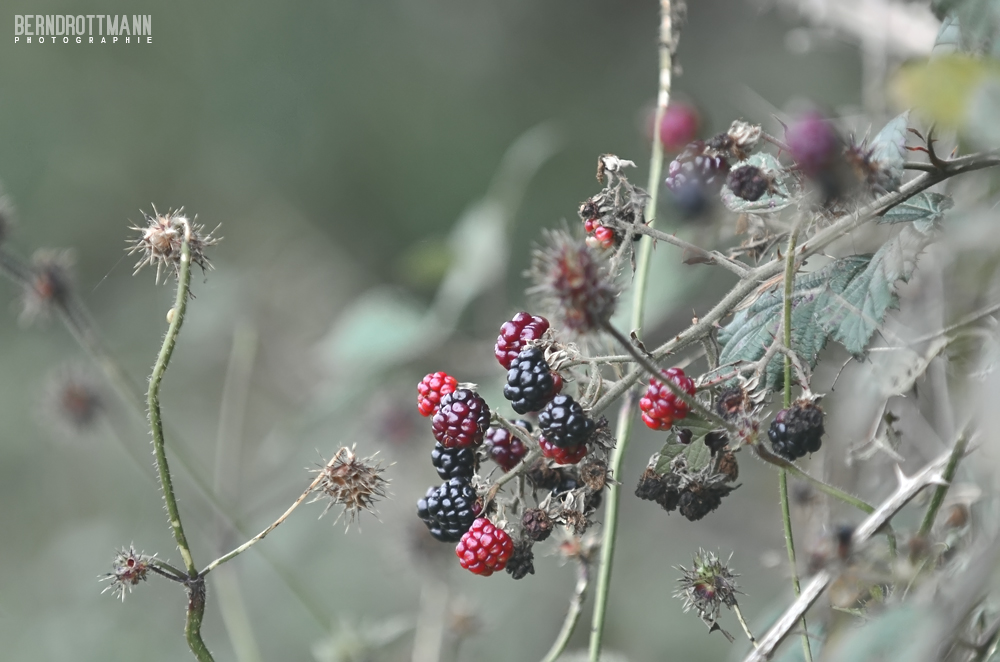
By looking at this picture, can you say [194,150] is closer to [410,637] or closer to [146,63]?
[146,63]

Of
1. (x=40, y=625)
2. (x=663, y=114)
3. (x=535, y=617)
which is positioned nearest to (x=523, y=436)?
(x=663, y=114)

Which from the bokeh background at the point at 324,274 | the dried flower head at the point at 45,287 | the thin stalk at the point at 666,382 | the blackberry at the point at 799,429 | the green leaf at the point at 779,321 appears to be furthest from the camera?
the bokeh background at the point at 324,274

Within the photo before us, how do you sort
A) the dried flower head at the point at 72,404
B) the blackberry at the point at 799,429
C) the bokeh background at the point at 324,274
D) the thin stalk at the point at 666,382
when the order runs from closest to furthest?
the thin stalk at the point at 666,382 < the blackberry at the point at 799,429 < the dried flower head at the point at 72,404 < the bokeh background at the point at 324,274

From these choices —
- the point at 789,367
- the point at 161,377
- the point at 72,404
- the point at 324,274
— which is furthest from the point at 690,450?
the point at 324,274

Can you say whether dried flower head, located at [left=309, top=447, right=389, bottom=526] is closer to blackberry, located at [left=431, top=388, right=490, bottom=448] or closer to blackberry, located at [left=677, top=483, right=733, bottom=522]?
blackberry, located at [left=431, top=388, right=490, bottom=448]

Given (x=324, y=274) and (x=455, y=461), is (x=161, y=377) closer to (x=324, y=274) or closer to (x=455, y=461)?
(x=455, y=461)

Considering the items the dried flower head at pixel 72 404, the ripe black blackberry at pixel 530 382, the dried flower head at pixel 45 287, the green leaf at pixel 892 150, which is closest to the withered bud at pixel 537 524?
the ripe black blackberry at pixel 530 382

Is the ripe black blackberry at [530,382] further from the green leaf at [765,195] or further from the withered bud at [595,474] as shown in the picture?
the green leaf at [765,195]
